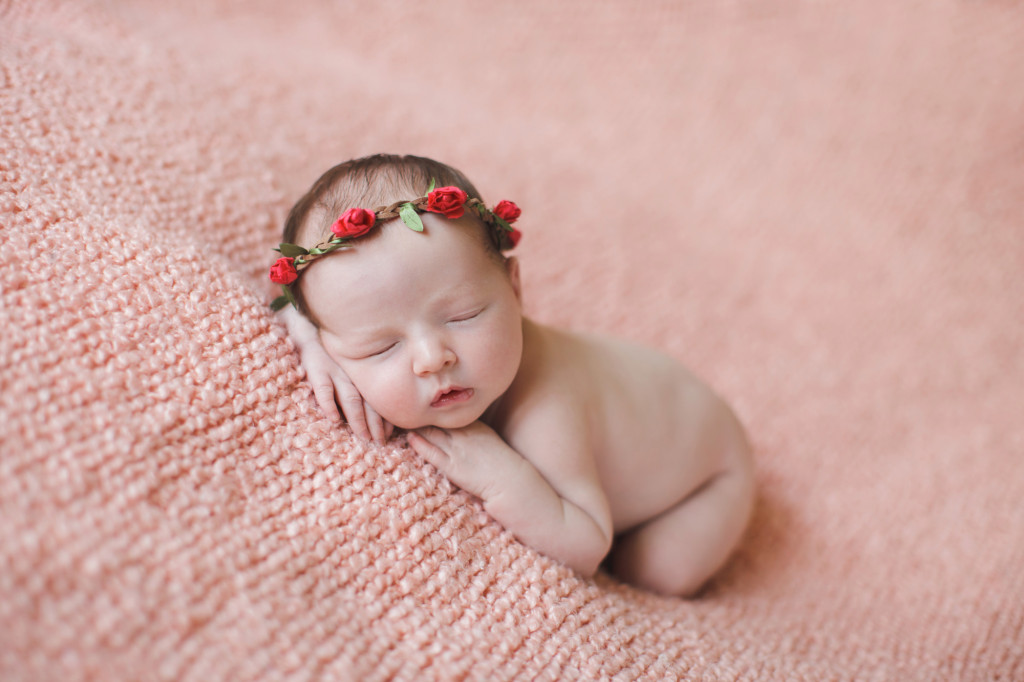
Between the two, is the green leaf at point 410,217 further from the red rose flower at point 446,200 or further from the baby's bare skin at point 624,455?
the baby's bare skin at point 624,455

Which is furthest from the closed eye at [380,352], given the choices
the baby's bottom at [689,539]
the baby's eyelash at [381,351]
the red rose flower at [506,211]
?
the baby's bottom at [689,539]

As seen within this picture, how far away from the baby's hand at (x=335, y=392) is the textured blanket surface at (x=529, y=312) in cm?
3

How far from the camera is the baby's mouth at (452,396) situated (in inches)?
34.7

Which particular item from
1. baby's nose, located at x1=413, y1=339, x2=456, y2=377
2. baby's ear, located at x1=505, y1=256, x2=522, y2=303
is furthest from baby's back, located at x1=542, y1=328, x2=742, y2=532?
baby's nose, located at x1=413, y1=339, x2=456, y2=377

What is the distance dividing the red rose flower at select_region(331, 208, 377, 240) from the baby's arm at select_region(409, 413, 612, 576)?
27cm

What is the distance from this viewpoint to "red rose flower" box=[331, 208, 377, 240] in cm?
82

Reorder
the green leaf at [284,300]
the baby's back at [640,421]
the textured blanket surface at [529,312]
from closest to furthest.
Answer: the textured blanket surface at [529,312] < the green leaf at [284,300] < the baby's back at [640,421]

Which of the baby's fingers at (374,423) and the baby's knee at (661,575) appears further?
the baby's knee at (661,575)

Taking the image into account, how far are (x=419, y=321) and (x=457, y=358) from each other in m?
0.06

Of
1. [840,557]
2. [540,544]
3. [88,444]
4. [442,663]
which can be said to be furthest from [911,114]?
[88,444]

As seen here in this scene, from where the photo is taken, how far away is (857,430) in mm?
1472

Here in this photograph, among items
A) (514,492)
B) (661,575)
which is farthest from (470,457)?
(661,575)

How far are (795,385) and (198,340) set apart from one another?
120cm

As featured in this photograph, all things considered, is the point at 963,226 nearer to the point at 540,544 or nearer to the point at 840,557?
the point at 840,557
